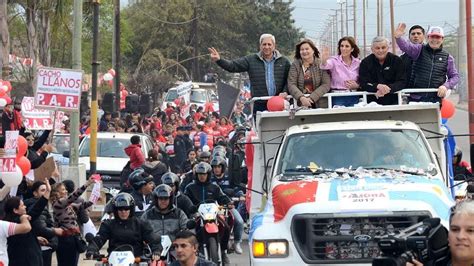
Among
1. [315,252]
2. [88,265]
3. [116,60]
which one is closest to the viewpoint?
[315,252]

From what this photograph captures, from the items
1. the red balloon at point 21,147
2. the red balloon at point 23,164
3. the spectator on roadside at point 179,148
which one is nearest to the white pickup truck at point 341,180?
the red balloon at point 23,164

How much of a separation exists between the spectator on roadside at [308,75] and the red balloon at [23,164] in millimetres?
3417

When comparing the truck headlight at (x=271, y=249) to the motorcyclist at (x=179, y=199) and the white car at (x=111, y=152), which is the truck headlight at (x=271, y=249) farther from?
the white car at (x=111, y=152)

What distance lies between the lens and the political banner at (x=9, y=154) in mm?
13992

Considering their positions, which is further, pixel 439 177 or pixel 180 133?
pixel 180 133

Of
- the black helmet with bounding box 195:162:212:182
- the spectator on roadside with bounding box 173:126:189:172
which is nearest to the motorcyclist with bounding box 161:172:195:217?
the black helmet with bounding box 195:162:212:182

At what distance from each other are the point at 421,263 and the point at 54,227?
8.65m

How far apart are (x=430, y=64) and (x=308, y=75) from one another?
1.43 m

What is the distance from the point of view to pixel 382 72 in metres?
13.7

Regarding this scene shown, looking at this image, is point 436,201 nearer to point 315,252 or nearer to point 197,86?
point 315,252

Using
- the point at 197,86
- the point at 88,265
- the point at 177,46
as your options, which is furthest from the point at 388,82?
the point at 177,46

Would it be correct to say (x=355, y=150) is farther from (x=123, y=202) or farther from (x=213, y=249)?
(x=213, y=249)

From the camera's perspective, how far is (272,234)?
34.7 feet

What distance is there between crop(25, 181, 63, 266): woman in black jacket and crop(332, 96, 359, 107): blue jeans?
340cm
